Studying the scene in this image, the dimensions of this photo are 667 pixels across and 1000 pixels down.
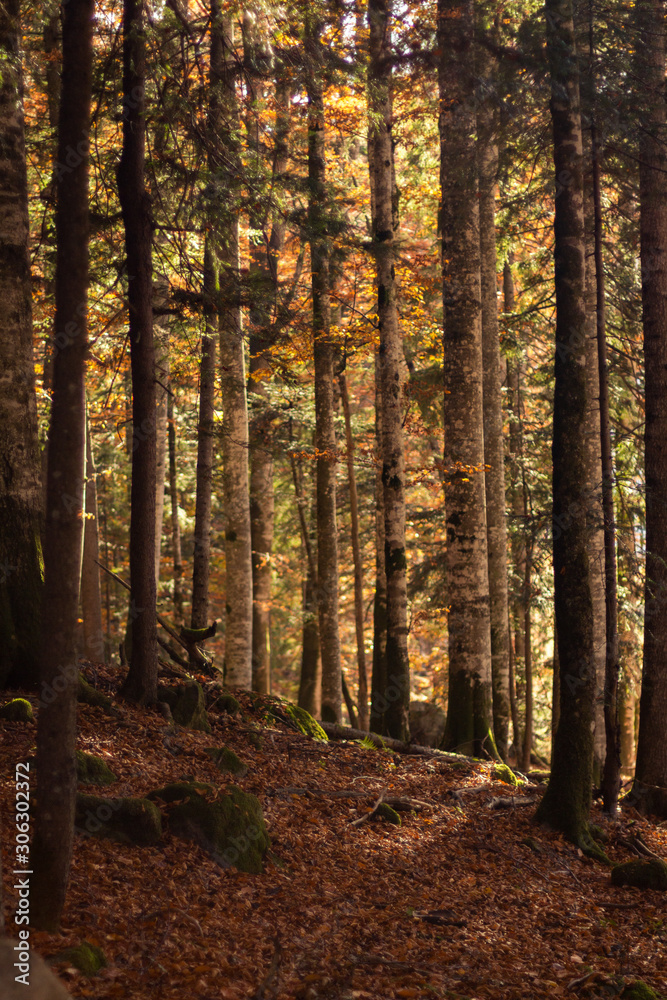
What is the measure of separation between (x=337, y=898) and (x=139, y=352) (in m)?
5.88

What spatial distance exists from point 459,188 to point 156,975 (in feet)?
36.1

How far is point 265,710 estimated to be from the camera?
10695 mm

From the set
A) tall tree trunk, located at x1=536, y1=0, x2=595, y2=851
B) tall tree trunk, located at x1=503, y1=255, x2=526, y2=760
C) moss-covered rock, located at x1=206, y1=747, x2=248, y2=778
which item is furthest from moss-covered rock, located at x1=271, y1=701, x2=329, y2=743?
tall tree trunk, located at x1=503, y1=255, x2=526, y2=760

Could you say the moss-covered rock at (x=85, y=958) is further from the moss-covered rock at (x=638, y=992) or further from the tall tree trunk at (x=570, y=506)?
the tall tree trunk at (x=570, y=506)

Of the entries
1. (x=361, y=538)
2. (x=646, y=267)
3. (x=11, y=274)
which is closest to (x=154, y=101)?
(x=11, y=274)

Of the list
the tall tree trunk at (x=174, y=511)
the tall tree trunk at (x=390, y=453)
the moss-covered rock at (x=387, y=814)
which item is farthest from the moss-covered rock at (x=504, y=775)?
the tall tree trunk at (x=174, y=511)

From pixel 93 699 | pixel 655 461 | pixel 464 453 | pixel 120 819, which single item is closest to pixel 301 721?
pixel 93 699

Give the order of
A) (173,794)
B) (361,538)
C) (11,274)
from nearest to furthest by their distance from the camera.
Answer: (173,794)
(11,274)
(361,538)

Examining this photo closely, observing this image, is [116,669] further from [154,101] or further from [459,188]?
[459,188]

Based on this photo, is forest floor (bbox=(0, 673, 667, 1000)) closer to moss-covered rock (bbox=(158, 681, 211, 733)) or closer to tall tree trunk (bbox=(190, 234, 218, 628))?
moss-covered rock (bbox=(158, 681, 211, 733))

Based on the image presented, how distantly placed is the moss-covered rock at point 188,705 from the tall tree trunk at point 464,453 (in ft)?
14.7

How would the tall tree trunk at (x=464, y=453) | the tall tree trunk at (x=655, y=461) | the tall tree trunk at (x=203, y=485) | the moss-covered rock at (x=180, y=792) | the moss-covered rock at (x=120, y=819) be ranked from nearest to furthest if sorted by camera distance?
the moss-covered rock at (x=120, y=819)
the moss-covered rock at (x=180, y=792)
the tall tree trunk at (x=655, y=461)
the tall tree trunk at (x=464, y=453)
the tall tree trunk at (x=203, y=485)

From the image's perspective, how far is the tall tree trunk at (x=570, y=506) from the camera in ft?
26.9

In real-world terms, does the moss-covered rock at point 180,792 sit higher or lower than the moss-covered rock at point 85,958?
higher
